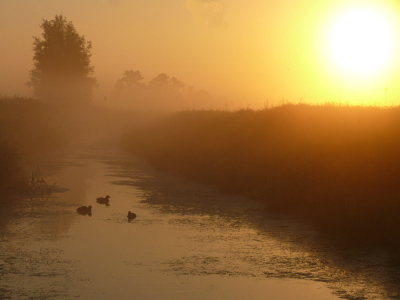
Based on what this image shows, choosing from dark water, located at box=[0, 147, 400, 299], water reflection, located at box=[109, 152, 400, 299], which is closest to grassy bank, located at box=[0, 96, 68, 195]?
dark water, located at box=[0, 147, 400, 299]

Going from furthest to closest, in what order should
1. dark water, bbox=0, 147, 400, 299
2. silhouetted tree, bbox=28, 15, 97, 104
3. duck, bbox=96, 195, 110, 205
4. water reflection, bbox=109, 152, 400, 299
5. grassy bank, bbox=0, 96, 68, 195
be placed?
silhouetted tree, bbox=28, 15, 97, 104, grassy bank, bbox=0, 96, 68, 195, duck, bbox=96, 195, 110, 205, water reflection, bbox=109, 152, 400, 299, dark water, bbox=0, 147, 400, 299

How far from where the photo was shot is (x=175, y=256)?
911cm

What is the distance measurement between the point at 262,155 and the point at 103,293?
11293mm

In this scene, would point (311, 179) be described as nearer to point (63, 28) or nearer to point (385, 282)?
point (385, 282)

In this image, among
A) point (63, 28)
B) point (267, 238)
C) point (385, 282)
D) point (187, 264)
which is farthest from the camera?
point (63, 28)

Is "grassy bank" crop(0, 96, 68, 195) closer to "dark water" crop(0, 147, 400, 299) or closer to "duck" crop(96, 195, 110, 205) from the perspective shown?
Answer: "dark water" crop(0, 147, 400, 299)

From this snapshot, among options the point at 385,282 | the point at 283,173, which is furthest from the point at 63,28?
the point at 385,282

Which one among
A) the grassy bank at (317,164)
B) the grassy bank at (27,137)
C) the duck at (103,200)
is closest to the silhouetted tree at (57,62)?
the grassy bank at (27,137)

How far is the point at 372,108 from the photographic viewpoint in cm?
1894

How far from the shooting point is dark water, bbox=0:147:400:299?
7.38m

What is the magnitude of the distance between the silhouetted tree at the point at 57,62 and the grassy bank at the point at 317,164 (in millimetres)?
31140

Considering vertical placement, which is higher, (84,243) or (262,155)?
(262,155)

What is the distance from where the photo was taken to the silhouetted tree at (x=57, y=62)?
5153 cm

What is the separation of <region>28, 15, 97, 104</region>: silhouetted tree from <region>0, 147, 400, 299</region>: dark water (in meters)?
38.8
